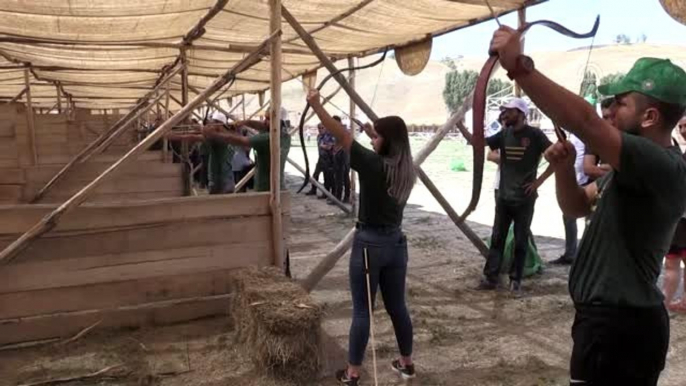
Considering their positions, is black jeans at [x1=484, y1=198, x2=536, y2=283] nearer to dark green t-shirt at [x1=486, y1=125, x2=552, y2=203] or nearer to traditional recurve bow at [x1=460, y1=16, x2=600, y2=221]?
dark green t-shirt at [x1=486, y1=125, x2=552, y2=203]

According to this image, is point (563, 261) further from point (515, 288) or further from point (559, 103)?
point (559, 103)

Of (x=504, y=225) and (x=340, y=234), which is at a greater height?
(x=504, y=225)

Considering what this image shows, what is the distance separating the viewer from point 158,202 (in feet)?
12.8

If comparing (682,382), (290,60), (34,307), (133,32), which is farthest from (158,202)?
(290,60)

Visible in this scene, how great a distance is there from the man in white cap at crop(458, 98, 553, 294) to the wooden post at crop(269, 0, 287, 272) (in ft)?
5.48

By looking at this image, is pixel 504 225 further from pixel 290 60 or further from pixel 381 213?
pixel 290 60

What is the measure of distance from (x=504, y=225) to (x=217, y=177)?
10.5 ft

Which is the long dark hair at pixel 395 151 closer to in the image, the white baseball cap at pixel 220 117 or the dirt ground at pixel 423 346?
the dirt ground at pixel 423 346

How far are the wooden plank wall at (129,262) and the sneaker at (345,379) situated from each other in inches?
48.0

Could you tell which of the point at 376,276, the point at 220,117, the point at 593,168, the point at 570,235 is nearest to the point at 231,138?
the point at 376,276

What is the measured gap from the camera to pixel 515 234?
195 inches

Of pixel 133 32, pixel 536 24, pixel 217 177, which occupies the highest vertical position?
pixel 133 32

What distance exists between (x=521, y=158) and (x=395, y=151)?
227 centimetres

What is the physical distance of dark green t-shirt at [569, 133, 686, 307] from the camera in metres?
1.38
